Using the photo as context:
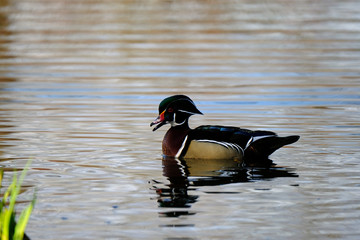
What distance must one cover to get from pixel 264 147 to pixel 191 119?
3.50m

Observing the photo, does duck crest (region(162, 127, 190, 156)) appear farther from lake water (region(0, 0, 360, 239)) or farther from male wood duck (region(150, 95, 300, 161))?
lake water (region(0, 0, 360, 239))

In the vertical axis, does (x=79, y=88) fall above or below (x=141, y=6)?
below

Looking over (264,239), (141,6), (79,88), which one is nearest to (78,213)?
(264,239)

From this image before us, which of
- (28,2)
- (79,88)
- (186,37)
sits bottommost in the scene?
(79,88)

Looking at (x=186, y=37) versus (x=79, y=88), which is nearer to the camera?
(x=79, y=88)

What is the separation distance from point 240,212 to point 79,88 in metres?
9.54

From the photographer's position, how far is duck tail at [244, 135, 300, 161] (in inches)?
439

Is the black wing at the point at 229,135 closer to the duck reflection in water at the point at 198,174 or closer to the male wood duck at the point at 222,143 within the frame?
the male wood duck at the point at 222,143

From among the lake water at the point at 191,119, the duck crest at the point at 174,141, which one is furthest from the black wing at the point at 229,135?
the lake water at the point at 191,119

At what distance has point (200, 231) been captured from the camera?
7926 millimetres

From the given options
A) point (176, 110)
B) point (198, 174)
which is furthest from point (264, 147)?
point (176, 110)

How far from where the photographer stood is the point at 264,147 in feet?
36.9

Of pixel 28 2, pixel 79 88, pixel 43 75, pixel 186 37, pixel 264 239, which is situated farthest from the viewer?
pixel 28 2

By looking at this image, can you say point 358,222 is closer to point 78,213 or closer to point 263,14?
point 78,213
